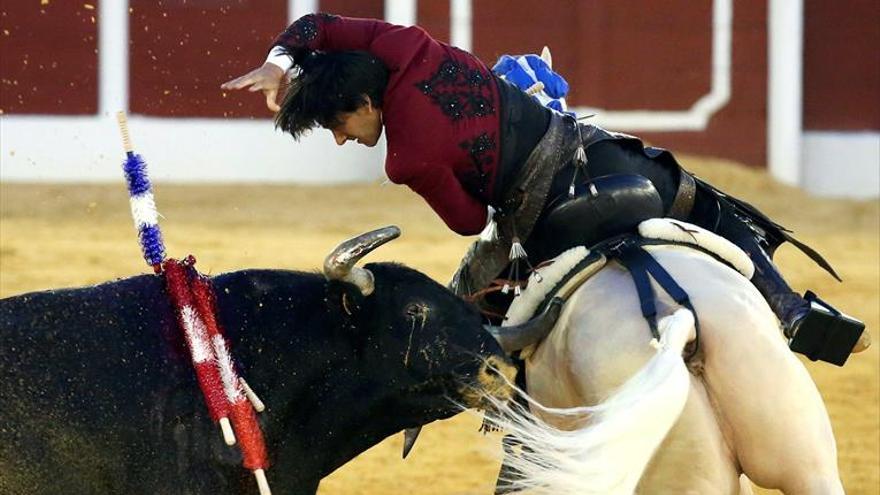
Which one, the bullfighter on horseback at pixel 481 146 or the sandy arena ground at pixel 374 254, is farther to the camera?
the sandy arena ground at pixel 374 254

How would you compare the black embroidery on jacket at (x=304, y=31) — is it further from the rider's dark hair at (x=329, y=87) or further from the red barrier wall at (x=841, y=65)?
the red barrier wall at (x=841, y=65)

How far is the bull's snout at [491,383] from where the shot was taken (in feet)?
9.76

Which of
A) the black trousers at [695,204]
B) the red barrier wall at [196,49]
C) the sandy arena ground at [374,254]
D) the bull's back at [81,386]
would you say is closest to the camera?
the bull's back at [81,386]

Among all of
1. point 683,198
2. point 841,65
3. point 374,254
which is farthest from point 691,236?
point 841,65

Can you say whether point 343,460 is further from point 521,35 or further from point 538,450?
point 521,35

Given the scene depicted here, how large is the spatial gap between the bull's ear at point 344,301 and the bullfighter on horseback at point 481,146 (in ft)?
0.78

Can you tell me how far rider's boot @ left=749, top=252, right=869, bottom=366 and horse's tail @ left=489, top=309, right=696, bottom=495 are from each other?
0.38 metres

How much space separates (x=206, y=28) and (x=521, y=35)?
1.95 m

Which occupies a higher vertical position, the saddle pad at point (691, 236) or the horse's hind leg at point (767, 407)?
the saddle pad at point (691, 236)

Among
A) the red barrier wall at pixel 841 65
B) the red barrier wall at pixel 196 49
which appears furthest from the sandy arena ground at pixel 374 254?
the red barrier wall at pixel 841 65

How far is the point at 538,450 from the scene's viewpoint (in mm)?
2842

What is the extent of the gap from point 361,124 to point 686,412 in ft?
2.69

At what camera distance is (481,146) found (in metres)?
3.12

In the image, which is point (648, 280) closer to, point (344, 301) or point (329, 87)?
point (344, 301)
